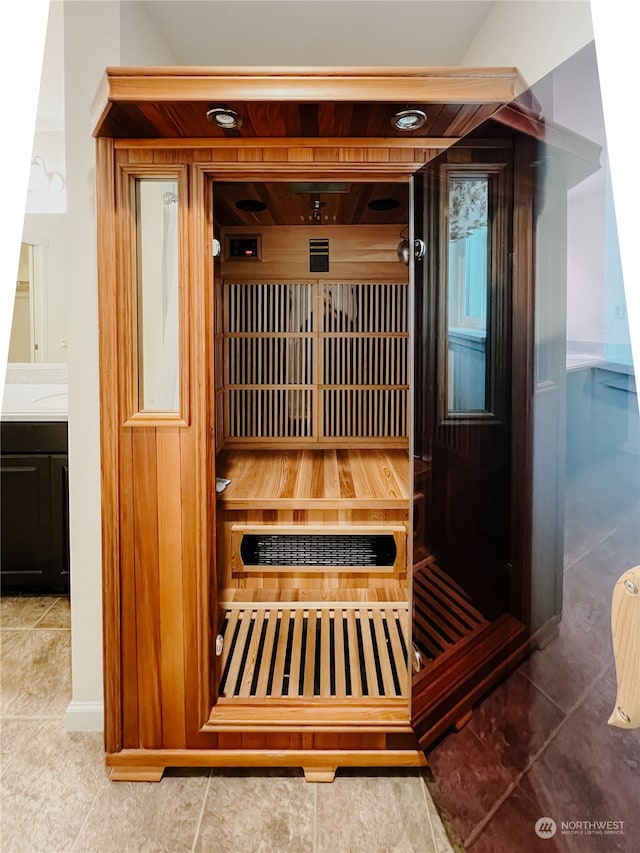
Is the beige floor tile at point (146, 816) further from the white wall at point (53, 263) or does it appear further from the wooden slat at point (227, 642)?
the white wall at point (53, 263)

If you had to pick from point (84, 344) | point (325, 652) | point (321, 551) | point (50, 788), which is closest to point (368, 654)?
point (325, 652)

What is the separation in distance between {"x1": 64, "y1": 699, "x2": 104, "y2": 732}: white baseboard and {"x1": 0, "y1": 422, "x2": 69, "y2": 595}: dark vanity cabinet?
105 centimetres

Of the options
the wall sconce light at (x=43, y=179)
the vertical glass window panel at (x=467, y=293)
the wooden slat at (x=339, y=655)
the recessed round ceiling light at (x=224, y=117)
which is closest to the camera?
the vertical glass window panel at (x=467, y=293)

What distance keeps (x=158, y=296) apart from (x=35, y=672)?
5.61ft

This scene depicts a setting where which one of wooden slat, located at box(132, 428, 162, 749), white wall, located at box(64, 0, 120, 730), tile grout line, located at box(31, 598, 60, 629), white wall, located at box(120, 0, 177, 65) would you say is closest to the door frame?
wooden slat, located at box(132, 428, 162, 749)

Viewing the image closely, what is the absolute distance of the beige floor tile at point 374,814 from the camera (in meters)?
1.46

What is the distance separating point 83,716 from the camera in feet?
6.23

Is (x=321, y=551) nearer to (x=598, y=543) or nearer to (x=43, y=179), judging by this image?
(x=598, y=543)

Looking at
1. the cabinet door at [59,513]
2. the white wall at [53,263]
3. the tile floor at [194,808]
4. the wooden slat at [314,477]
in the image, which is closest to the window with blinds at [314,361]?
the wooden slat at [314,477]

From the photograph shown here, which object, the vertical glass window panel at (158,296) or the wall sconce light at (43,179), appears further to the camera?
the wall sconce light at (43,179)

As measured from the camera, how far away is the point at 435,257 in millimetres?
1462

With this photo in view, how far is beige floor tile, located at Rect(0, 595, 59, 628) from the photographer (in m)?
2.61

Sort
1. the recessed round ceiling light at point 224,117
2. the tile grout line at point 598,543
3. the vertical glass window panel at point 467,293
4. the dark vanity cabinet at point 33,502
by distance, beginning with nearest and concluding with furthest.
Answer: the tile grout line at point 598,543, the vertical glass window panel at point 467,293, the recessed round ceiling light at point 224,117, the dark vanity cabinet at point 33,502

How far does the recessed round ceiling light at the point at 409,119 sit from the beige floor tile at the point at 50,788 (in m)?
2.15
